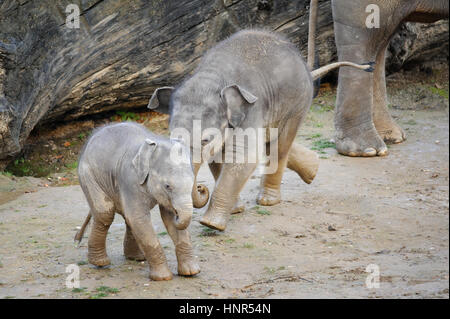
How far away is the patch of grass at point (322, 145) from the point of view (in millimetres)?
8603

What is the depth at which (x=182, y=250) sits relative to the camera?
4801mm

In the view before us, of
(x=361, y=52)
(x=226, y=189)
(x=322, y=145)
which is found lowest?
(x=322, y=145)

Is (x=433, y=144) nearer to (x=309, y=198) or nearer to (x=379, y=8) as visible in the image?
(x=379, y=8)

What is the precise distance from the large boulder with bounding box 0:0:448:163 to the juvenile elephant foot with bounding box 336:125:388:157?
2337mm

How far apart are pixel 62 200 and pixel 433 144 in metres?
4.44

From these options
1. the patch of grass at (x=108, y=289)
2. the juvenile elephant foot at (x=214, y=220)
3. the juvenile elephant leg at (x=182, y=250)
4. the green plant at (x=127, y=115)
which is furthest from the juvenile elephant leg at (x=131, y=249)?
the green plant at (x=127, y=115)

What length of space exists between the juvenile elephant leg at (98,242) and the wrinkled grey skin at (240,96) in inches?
37.5

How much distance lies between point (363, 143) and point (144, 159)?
427cm

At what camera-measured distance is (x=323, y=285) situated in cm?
457

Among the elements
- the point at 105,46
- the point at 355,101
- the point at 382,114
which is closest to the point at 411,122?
the point at 382,114

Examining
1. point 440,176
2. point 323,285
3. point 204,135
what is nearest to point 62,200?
point 204,135

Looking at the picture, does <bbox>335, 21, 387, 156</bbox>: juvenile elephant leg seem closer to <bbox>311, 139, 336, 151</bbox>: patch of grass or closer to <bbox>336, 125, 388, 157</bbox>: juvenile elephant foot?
<bbox>336, 125, 388, 157</bbox>: juvenile elephant foot

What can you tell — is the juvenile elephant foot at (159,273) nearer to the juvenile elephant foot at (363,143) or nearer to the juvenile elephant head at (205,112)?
the juvenile elephant head at (205,112)

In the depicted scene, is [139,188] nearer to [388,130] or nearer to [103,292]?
[103,292]
